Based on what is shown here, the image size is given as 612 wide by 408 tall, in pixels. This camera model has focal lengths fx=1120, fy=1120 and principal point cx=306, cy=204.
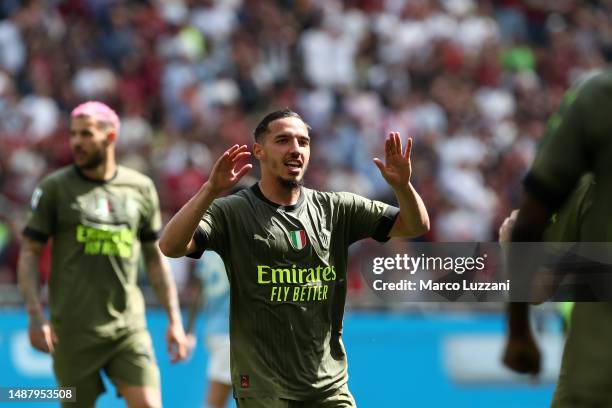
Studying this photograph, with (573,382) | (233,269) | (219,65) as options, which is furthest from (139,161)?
(573,382)

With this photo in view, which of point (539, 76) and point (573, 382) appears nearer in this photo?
point (573, 382)

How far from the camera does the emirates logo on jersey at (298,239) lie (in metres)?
5.93

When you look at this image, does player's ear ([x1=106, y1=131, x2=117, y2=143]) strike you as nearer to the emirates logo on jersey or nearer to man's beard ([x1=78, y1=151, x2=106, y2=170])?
man's beard ([x1=78, y1=151, x2=106, y2=170])

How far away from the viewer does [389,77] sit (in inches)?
725

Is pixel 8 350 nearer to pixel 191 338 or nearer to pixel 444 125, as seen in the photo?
pixel 191 338

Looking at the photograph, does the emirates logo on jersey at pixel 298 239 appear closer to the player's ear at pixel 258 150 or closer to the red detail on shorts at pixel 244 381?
the player's ear at pixel 258 150

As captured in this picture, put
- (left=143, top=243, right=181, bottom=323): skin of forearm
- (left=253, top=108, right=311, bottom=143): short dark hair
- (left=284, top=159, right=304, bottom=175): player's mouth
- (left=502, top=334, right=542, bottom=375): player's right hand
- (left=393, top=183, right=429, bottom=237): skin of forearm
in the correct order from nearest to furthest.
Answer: (left=502, top=334, right=542, bottom=375): player's right hand < (left=393, top=183, right=429, bottom=237): skin of forearm < (left=284, top=159, right=304, bottom=175): player's mouth < (left=253, top=108, right=311, bottom=143): short dark hair < (left=143, top=243, right=181, bottom=323): skin of forearm

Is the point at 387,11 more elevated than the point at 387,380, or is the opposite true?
the point at 387,11

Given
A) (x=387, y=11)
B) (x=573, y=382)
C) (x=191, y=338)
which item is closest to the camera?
(x=573, y=382)

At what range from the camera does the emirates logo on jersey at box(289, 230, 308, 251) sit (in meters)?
5.93

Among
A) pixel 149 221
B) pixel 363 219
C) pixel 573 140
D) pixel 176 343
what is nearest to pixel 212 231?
pixel 363 219

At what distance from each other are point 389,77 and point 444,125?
141 cm

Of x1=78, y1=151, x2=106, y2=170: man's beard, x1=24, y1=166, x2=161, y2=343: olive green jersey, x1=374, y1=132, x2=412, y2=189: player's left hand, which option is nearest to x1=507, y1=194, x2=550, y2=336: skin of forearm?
x1=374, y1=132, x2=412, y2=189: player's left hand

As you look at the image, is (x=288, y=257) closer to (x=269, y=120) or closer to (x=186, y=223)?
(x=186, y=223)
